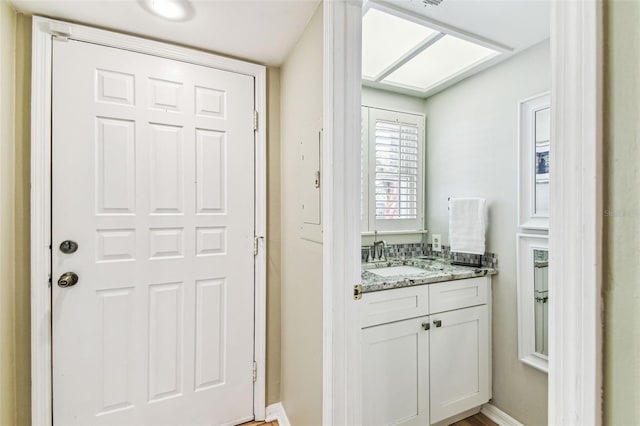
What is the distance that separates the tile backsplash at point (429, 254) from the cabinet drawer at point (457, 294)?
145 millimetres

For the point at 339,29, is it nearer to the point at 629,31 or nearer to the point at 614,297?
the point at 629,31

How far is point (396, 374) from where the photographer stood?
1495mm

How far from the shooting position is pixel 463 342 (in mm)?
Answer: 1706

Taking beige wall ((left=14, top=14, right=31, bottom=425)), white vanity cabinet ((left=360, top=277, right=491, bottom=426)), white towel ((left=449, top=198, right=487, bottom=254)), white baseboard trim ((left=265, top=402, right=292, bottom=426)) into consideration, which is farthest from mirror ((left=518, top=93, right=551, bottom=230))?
beige wall ((left=14, top=14, right=31, bottom=425))

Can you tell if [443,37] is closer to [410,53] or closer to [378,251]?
[410,53]

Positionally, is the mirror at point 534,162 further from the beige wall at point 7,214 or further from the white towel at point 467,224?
the beige wall at point 7,214

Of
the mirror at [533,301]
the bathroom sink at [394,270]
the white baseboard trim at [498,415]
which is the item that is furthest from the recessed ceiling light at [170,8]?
the white baseboard trim at [498,415]

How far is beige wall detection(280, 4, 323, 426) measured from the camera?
1269 mm

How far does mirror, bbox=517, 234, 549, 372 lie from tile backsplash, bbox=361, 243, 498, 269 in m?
0.19

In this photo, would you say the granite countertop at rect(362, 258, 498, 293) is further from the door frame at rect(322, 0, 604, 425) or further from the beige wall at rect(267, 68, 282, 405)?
the door frame at rect(322, 0, 604, 425)

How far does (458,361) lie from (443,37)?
186 cm

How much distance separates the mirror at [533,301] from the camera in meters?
1.61

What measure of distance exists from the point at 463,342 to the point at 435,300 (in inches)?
13.7

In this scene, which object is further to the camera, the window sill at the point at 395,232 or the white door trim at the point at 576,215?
the window sill at the point at 395,232
